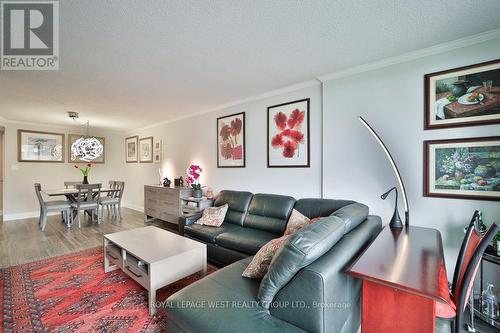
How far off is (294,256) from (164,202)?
3947 millimetres

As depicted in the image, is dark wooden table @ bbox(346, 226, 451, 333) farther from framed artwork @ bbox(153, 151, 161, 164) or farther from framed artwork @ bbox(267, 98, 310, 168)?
framed artwork @ bbox(153, 151, 161, 164)

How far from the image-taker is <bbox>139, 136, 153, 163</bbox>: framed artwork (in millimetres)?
5988

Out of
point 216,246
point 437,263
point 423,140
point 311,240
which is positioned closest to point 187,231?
point 216,246

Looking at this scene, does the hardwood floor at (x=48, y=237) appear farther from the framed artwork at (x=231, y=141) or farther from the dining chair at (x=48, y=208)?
the framed artwork at (x=231, y=141)

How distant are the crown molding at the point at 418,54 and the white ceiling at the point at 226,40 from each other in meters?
0.06

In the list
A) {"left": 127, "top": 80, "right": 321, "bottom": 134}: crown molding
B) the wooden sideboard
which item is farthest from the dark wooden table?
the wooden sideboard

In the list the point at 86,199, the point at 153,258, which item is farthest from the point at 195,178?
the point at 86,199

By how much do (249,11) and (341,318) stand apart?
2.13 meters

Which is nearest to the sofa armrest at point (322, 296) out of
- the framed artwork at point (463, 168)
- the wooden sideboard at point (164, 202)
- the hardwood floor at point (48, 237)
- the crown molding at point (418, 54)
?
the framed artwork at point (463, 168)

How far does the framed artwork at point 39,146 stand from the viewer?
5.38 metres

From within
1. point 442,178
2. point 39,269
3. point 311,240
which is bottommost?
point 39,269

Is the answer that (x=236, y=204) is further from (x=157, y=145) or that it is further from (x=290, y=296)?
(x=157, y=145)

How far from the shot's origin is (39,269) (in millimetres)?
2611

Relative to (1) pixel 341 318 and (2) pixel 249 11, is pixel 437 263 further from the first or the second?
(2) pixel 249 11
